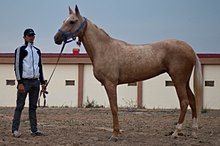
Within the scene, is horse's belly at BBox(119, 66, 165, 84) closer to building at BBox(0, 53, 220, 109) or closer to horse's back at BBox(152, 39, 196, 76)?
horse's back at BBox(152, 39, 196, 76)

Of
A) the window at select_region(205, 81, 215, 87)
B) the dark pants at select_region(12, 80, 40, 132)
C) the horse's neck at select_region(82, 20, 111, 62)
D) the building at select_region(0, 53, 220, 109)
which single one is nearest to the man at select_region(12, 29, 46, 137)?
the dark pants at select_region(12, 80, 40, 132)

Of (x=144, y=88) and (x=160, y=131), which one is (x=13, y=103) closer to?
(x=144, y=88)

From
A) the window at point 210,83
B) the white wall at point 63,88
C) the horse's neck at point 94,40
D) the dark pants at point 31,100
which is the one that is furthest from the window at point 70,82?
the horse's neck at point 94,40

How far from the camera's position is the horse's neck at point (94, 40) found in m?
9.28

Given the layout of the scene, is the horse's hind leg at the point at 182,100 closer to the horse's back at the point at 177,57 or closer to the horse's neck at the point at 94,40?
the horse's back at the point at 177,57

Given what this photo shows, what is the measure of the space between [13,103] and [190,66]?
685 inches

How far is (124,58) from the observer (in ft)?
30.3

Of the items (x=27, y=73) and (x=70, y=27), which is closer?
(x=27, y=73)

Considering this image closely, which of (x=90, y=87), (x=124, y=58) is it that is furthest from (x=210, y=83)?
(x=124, y=58)

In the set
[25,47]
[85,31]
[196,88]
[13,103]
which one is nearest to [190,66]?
[196,88]

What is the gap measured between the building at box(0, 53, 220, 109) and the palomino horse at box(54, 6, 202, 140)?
14742 millimetres

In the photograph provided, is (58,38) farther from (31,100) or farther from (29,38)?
(31,100)

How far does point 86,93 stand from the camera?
24797 millimetres

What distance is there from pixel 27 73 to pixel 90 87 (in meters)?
15.8
